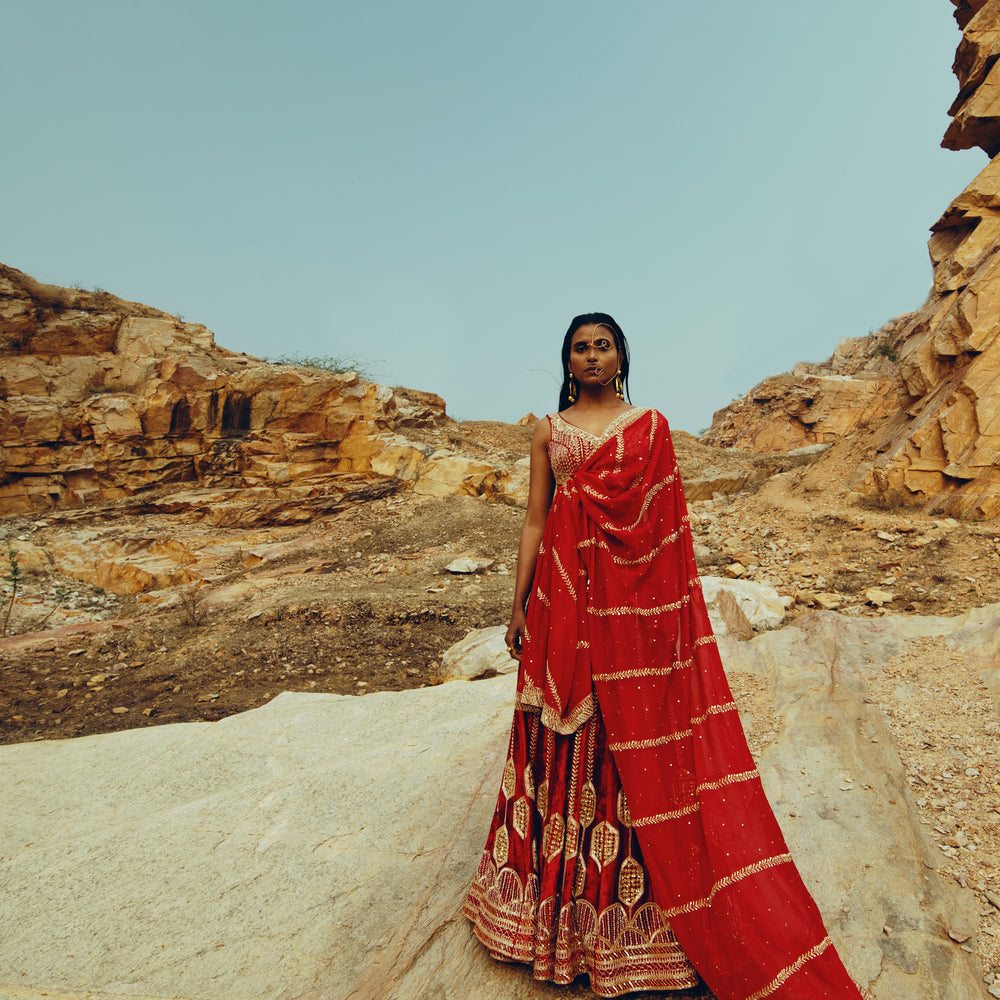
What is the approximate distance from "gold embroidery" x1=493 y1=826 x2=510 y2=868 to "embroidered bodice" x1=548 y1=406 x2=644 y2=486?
4.01 ft

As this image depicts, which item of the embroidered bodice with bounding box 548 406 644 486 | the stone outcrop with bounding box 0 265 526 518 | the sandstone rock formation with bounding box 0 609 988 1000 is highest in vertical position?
the stone outcrop with bounding box 0 265 526 518

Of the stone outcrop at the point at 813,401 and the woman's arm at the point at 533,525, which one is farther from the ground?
the stone outcrop at the point at 813,401

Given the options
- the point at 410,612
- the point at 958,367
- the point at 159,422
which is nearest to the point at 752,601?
the point at 410,612

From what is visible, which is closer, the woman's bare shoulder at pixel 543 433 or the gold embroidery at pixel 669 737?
the gold embroidery at pixel 669 737

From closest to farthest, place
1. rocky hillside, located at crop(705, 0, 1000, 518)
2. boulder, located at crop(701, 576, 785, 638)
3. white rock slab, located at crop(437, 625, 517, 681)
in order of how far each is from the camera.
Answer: boulder, located at crop(701, 576, 785, 638) → white rock slab, located at crop(437, 625, 517, 681) → rocky hillside, located at crop(705, 0, 1000, 518)

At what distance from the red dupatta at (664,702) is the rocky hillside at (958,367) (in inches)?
302

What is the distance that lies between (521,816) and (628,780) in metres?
0.41

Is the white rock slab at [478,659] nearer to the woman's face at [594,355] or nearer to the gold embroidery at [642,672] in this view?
the gold embroidery at [642,672]

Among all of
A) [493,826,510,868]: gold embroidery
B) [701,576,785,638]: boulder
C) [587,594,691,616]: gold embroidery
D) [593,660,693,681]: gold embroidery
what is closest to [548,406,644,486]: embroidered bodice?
[587,594,691,616]: gold embroidery

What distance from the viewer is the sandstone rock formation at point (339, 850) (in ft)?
6.43

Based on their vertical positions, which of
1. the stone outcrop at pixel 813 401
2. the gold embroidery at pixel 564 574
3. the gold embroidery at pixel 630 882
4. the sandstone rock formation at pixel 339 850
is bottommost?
the sandstone rock formation at pixel 339 850

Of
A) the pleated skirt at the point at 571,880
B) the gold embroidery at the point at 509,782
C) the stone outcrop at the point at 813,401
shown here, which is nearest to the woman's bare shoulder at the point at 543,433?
the pleated skirt at the point at 571,880

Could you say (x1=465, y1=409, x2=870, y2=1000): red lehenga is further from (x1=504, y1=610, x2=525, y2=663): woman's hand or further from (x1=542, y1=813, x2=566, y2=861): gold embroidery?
(x1=504, y1=610, x2=525, y2=663): woman's hand

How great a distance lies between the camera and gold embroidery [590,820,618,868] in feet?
6.34
